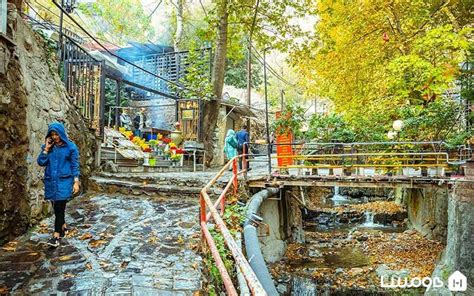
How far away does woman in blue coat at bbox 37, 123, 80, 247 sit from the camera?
4.77 metres

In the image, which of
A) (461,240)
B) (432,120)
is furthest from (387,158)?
(461,240)

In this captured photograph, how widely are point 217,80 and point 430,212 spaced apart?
10063 millimetres

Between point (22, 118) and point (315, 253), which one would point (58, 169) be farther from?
point (315, 253)

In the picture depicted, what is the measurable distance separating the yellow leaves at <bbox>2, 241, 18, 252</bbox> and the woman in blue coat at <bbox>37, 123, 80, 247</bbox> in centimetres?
44

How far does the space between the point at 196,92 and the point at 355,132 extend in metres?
7.34

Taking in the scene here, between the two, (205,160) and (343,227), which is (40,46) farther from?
(343,227)

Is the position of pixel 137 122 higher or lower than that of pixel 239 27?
lower

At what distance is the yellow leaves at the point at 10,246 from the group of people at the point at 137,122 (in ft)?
42.2

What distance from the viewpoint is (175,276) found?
12.7ft

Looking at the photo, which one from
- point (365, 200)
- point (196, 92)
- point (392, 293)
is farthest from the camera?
point (365, 200)

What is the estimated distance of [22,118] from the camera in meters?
5.43

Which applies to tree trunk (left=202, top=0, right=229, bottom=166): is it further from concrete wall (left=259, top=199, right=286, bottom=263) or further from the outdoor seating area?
concrete wall (left=259, top=199, right=286, bottom=263)

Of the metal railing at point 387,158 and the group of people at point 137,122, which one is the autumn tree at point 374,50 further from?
the group of people at point 137,122

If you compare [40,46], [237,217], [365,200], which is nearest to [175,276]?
[237,217]
